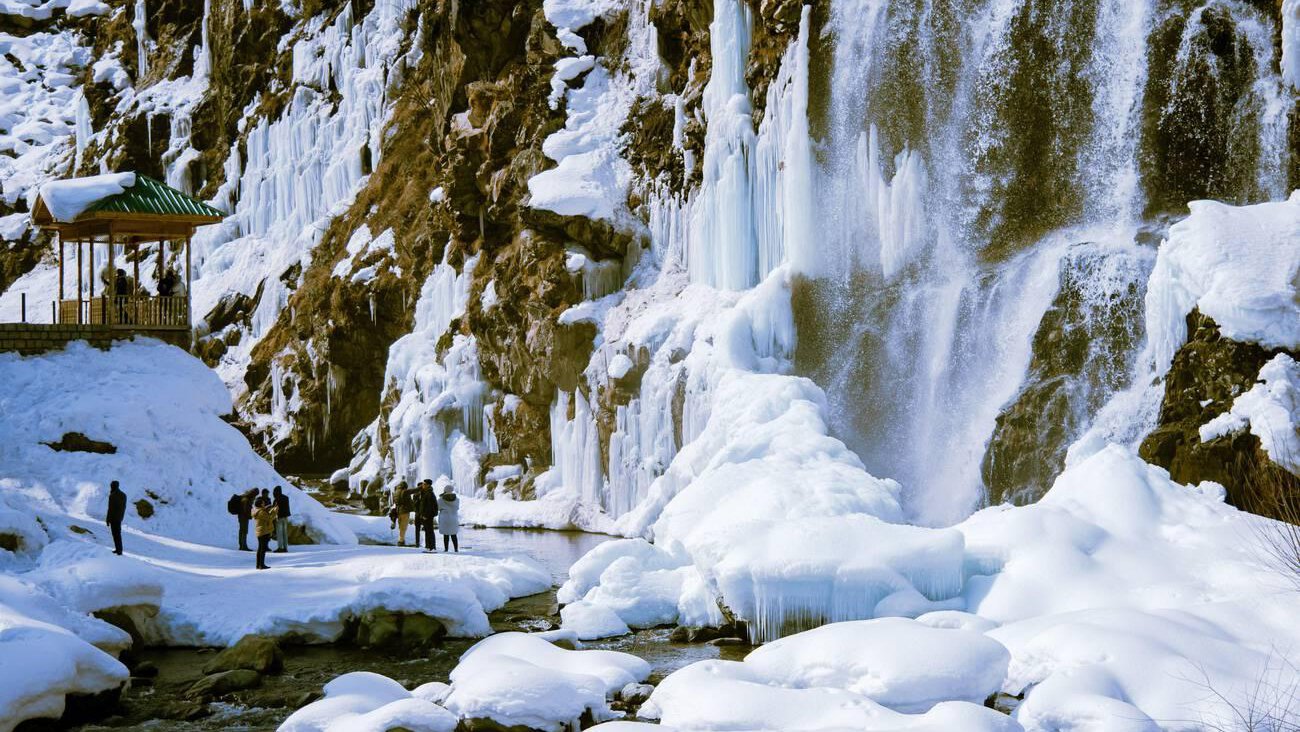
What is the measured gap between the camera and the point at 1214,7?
74.9ft

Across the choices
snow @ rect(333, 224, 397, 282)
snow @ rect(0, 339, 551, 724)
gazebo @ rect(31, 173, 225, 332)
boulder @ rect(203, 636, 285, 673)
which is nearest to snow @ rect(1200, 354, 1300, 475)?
snow @ rect(0, 339, 551, 724)

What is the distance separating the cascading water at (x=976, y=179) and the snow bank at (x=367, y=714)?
485 inches

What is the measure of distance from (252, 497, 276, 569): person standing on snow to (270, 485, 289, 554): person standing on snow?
344 mm

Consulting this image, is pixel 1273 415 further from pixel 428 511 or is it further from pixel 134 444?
pixel 134 444

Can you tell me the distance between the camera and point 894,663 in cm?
1229

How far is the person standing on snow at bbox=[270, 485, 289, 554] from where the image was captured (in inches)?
842

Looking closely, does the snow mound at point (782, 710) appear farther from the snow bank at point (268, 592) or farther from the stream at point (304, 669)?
the snow bank at point (268, 592)

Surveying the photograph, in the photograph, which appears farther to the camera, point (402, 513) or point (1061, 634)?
point (402, 513)

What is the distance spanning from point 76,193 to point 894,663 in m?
19.7

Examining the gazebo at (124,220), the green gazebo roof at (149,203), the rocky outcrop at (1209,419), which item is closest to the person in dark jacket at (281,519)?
the gazebo at (124,220)

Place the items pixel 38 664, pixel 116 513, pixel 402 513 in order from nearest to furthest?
pixel 38 664 < pixel 116 513 < pixel 402 513

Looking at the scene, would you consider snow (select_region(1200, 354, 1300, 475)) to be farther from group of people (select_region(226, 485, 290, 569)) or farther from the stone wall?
the stone wall

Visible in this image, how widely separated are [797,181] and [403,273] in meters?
20.1

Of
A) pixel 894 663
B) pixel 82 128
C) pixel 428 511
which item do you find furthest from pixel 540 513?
pixel 82 128
